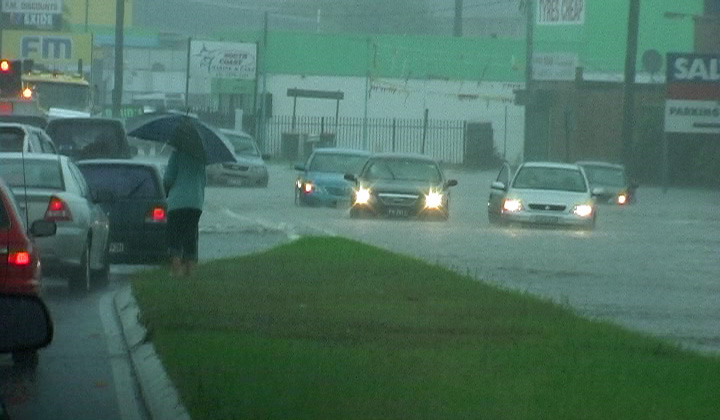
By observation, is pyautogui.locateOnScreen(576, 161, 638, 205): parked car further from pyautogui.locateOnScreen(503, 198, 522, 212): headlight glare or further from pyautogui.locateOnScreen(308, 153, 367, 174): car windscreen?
pyautogui.locateOnScreen(503, 198, 522, 212): headlight glare

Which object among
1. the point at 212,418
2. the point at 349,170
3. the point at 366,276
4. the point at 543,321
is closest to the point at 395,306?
the point at 543,321

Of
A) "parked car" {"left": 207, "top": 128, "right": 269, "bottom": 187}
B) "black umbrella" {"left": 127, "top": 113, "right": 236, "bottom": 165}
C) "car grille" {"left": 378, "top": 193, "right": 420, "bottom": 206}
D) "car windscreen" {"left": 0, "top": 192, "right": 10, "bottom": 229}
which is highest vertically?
"black umbrella" {"left": 127, "top": 113, "right": 236, "bottom": 165}

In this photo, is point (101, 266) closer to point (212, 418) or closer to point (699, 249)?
point (212, 418)

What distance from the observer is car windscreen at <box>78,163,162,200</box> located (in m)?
21.2

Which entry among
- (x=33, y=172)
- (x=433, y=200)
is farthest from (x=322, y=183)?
(x=33, y=172)

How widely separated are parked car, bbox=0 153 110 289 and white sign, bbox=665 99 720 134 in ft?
119

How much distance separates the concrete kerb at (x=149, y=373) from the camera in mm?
9969

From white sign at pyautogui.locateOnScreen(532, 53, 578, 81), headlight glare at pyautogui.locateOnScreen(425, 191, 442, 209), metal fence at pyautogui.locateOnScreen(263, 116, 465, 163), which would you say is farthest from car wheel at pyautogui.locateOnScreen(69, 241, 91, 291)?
metal fence at pyautogui.locateOnScreen(263, 116, 465, 163)

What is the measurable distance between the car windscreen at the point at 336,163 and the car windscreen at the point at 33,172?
20154mm

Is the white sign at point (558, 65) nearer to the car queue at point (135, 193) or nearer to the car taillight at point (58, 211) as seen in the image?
the car queue at point (135, 193)

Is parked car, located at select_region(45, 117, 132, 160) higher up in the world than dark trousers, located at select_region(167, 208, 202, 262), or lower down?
higher up

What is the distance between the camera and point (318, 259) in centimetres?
2069

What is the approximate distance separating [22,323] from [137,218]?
1567cm

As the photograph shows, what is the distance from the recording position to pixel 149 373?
11.6m
